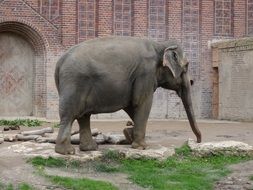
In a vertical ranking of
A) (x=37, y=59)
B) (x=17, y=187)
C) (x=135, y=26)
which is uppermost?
(x=135, y=26)

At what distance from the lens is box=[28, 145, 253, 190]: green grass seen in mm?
8227

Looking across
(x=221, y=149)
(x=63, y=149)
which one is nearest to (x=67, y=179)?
(x=63, y=149)

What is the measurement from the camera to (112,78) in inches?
374

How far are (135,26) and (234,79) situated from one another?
4483 millimetres

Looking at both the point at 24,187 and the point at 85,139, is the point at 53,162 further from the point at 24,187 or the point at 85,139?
the point at 24,187

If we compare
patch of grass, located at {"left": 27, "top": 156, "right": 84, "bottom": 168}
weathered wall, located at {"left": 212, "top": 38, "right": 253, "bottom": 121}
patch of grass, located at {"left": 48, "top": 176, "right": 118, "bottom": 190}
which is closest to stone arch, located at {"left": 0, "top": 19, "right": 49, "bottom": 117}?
weathered wall, located at {"left": 212, "top": 38, "right": 253, "bottom": 121}

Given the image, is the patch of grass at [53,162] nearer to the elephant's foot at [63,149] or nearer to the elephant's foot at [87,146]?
the elephant's foot at [63,149]

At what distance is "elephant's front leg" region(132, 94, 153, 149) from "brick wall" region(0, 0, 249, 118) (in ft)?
43.7

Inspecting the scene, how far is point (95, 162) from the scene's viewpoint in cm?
927

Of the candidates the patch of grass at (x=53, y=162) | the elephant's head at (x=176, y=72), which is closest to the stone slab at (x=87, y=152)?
the patch of grass at (x=53, y=162)

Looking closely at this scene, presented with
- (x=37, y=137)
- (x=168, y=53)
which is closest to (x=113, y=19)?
(x=37, y=137)

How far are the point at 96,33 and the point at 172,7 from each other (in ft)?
11.1

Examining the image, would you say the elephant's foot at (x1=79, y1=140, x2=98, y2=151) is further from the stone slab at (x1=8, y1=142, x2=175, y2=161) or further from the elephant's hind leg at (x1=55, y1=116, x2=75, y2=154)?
the elephant's hind leg at (x1=55, y1=116, x2=75, y2=154)

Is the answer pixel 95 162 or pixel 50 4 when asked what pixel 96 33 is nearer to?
pixel 50 4
